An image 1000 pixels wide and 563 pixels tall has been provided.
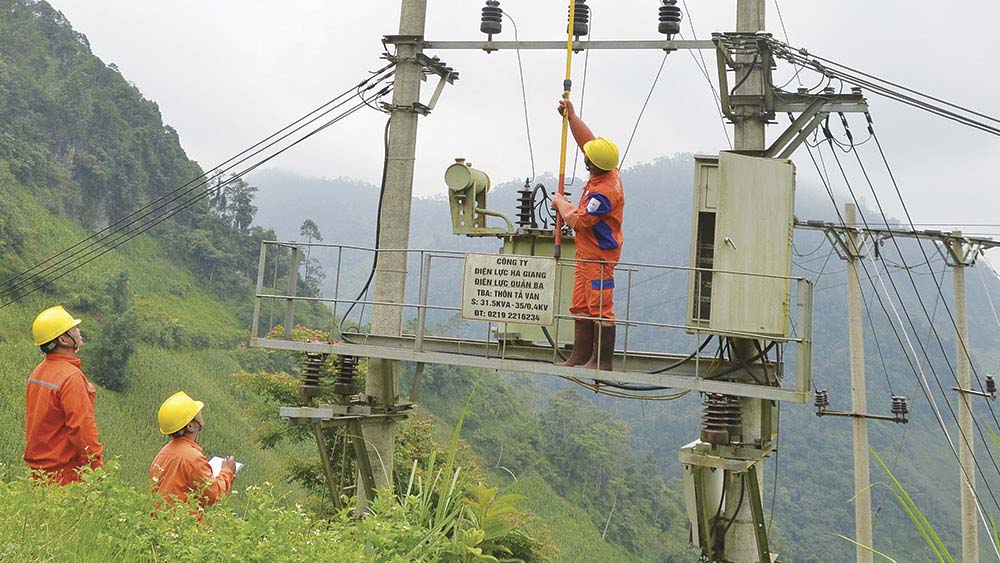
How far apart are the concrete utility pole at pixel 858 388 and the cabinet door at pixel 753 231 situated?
9.07 metres

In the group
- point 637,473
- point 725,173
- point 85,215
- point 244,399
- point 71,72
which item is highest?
point 71,72

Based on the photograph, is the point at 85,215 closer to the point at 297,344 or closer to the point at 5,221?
the point at 5,221

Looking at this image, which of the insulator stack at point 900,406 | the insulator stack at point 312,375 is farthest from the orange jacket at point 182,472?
the insulator stack at point 900,406

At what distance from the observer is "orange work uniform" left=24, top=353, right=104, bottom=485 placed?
605 centimetres

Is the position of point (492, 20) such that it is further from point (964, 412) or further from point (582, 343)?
point (964, 412)

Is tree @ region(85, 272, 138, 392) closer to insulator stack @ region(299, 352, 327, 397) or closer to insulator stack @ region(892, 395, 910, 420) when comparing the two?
insulator stack @ region(892, 395, 910, 420)

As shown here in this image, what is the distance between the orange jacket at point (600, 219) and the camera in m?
7.89

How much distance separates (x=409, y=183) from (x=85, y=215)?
168ft

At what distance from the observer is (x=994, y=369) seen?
122 metres

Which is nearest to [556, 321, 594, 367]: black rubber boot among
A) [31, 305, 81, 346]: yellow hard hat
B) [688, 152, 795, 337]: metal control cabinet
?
[688, 152, 795, 337]: metal control cabinet

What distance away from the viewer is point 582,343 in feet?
27.4

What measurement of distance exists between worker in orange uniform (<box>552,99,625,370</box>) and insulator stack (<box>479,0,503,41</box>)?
117 inches

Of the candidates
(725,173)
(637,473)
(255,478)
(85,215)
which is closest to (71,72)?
(85,215)

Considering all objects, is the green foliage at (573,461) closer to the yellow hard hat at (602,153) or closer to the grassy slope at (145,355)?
the grassy slope at (145,355)
